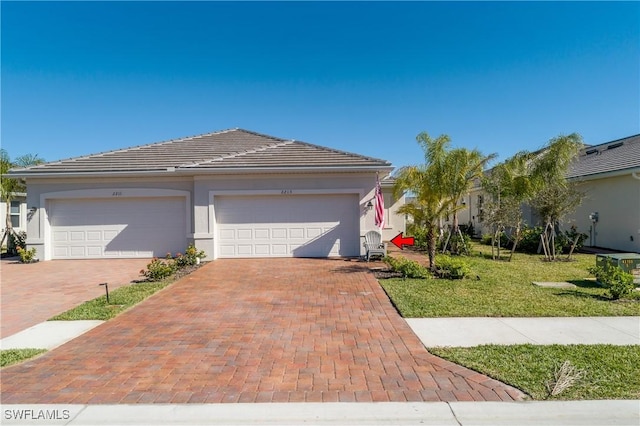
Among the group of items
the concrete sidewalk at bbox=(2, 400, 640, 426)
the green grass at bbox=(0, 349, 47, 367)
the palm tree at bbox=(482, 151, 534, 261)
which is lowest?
the concrete sidewalk at bbox=(2, 400, 640, 426)

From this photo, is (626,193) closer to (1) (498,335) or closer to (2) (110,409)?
(1) (498,335)

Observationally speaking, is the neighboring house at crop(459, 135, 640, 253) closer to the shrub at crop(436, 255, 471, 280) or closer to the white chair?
the white chair

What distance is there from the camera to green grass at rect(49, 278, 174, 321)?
6.56 m

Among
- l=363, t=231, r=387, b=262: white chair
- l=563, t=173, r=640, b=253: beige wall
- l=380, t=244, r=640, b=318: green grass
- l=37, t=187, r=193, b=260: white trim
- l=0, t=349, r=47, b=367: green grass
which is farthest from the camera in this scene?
l=563, t=173, r=640, b=253: beige wall

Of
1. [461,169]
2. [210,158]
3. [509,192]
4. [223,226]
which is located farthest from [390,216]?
[210,158]

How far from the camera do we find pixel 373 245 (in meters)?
13.0

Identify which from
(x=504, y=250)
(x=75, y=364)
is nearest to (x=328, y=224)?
(x=504, y=250)

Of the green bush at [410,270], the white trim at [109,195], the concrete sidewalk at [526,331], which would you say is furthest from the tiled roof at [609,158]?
the white trim at [109,195]

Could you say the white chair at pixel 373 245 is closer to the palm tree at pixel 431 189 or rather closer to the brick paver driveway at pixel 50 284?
the palm tree at pixel 431 189

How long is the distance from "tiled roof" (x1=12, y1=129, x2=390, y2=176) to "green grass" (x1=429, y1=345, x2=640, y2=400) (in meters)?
9.12

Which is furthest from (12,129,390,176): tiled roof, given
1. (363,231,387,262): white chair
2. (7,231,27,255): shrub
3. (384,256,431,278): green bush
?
(384,256,431,278): green bush

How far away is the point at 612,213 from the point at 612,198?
2.10ft

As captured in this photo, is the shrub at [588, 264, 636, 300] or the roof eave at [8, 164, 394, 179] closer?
the shrub at [588, 264, 636, 300]

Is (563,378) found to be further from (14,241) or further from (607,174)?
(14,241)
